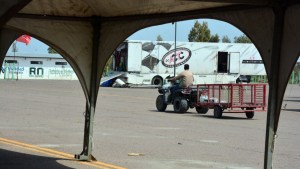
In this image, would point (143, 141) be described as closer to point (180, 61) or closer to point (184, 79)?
point (184, 79)

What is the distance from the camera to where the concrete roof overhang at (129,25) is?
20.9 ft

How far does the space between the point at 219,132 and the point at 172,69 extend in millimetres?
32267

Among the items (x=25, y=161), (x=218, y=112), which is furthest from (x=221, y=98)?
(x=25, y=161)

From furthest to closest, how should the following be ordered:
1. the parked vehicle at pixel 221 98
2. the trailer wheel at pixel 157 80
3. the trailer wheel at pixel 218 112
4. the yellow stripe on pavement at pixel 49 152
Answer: the trailer wheel at pixel 157 80 < the parked vehicle at pixel 221 98 < the trailer wheel at pixel 218 112 < the yellow stripe on pavement at pixel 49 152

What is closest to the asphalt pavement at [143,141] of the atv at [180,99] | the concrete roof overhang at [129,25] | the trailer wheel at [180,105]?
the trailer wheel at [180,105]

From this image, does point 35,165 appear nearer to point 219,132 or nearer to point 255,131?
point 219,132

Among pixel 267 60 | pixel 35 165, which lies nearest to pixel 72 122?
pixel 35 165

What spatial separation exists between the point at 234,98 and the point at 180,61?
2712cm

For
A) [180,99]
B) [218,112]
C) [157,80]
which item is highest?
[157,80]

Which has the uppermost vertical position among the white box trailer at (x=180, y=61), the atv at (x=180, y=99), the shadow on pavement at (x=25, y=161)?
the white box trailer at (x=180, y=61)

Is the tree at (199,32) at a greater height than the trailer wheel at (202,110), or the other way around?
the tree at (199,32)

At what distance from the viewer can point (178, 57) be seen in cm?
4697

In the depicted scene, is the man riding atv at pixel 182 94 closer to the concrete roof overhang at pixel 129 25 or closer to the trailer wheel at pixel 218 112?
the trailer wheel at pixel 218 112

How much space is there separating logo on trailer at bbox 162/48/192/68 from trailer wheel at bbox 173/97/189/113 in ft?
83.3
